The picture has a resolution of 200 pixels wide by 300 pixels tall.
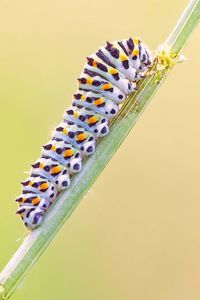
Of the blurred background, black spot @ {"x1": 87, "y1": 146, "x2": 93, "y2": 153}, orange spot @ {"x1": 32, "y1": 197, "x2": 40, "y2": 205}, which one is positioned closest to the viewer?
black spot @ {"x1": 87, "y1": 146, "x2": 93, "y2": 153}

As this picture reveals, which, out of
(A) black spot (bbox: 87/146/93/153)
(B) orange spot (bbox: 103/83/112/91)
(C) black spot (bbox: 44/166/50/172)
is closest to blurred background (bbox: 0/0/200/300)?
(C) black spot (bbox: 44/166/50/172)

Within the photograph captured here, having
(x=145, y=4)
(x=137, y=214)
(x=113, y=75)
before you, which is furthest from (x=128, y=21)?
(x=113, y=75)

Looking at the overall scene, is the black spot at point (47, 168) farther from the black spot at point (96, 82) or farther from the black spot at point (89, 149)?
the black spot at point (96, 82)

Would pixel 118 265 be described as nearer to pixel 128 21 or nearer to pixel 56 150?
pixel 128 21

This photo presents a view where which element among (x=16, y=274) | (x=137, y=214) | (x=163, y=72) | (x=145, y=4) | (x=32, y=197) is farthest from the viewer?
(x=145, y=4)

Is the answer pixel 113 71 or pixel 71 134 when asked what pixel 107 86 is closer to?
pixel 113 71

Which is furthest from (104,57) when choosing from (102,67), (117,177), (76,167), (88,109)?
(117,177)

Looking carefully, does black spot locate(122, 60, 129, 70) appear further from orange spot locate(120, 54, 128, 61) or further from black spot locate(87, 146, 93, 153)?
black spot locate(87, 146, 93, 153)
